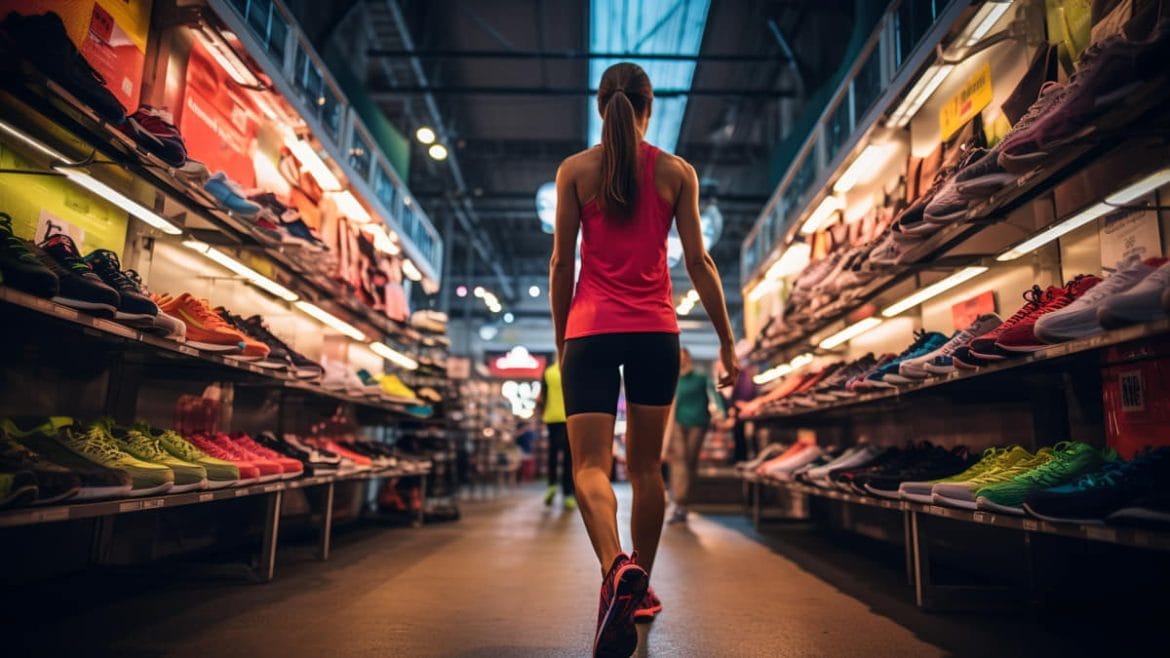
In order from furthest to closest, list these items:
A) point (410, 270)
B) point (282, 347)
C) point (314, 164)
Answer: point (410, 270) → point (314, 164) → point (282, 347)

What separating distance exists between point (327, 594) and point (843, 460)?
8.71ft

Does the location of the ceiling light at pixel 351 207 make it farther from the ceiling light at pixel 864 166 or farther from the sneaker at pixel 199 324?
the ceiling light at pixel 864 166

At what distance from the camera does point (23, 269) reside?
1674 millimetres

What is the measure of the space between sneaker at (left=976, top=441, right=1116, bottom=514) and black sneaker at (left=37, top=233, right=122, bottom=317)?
8.55ft

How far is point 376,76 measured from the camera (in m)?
10.4

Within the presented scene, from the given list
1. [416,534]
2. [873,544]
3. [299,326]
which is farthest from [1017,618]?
[299,326]

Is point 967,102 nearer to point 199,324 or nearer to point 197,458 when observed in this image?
point 199,324

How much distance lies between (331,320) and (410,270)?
2.72m

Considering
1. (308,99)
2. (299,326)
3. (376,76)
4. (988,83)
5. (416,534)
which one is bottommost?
(416,534)

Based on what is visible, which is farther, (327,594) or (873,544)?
(873,544)

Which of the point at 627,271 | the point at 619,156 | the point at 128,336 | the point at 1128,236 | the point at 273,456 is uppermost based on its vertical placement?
the point at 619,156

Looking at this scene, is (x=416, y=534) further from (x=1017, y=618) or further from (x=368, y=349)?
(x=1017, y=618)

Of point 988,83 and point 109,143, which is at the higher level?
point 988,83

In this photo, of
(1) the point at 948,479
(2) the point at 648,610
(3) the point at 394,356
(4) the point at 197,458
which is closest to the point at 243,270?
(4) the point at 197,458
